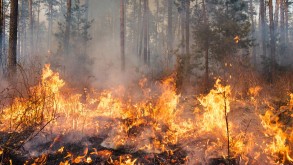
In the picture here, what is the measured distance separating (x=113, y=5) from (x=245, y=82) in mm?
38330

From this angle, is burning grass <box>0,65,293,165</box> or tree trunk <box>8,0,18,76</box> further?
tree trunk <box>8,0,18,76</box>

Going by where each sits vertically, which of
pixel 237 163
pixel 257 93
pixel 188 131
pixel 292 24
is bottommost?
pixel 237 163

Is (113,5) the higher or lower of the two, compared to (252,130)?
higher

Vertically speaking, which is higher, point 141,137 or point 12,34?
point 12,34

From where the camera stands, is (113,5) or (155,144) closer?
(155,144)

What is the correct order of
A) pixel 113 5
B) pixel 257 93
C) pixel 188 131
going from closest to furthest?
pixel 188 131
pixel 257 93
pixel 113 5

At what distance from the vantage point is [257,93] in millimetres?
9320

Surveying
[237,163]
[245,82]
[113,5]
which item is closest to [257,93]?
[245,82]

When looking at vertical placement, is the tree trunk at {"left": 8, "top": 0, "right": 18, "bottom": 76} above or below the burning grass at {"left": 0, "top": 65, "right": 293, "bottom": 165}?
above

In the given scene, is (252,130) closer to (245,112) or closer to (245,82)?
(245,112)

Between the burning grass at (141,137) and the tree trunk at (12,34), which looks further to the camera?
the tree trunk at (12,34)

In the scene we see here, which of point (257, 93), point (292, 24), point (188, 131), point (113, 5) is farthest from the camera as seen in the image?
point (292, 24)

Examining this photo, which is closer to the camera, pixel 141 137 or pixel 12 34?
pixel 141 137

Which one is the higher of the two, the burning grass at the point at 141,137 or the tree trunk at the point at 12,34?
→ the tree trunk at the point at 12,34
